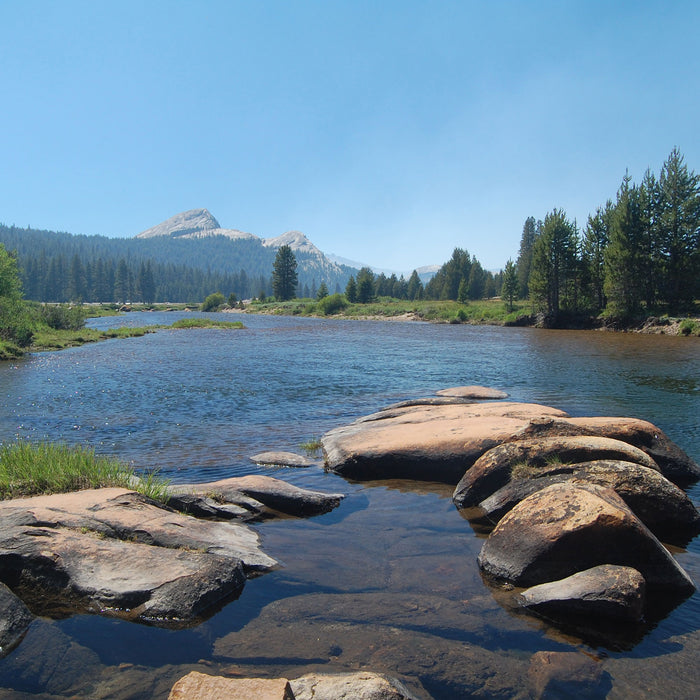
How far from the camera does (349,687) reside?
4348mm

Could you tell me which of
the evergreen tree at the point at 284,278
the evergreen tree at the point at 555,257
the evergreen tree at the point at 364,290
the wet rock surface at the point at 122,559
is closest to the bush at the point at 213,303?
the evergreen tree at the point at 284,278

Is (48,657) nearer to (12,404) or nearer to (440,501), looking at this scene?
(440,501)

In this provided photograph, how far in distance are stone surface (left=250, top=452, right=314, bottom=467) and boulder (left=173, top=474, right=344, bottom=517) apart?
233cm

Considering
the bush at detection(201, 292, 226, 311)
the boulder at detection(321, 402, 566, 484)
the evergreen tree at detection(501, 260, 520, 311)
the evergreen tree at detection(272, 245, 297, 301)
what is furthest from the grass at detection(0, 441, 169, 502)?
the evergreen tree at detection(272, 245, 297, 301)

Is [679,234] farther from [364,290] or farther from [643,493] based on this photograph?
[364,290]

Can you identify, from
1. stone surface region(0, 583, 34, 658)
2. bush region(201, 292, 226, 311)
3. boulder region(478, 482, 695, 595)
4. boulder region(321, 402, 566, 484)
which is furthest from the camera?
bush region(201, 292, 226, 311)

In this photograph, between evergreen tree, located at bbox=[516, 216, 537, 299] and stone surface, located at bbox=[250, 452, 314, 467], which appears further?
evergreen tree, located at bbox=[516, 216, 537, 299]

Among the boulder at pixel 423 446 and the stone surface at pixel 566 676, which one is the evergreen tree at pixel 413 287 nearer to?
the boulder at pixel 423 446

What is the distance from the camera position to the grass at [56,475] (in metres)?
8.55

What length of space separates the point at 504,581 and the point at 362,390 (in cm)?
1629

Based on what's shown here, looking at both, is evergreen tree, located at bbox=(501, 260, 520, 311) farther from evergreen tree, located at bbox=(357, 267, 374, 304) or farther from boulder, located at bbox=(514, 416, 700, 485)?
boulder, located at bbox=(514, 416, 700, 485)

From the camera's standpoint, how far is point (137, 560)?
6215 millimetres

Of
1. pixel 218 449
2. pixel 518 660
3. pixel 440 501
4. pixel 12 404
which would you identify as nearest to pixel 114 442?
pixel 218 449

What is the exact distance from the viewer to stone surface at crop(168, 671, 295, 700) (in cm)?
398
